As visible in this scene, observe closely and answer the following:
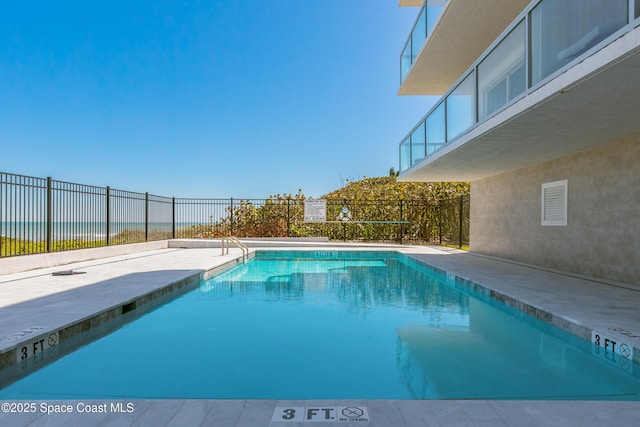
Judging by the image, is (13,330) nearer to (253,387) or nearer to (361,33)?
(253,387)

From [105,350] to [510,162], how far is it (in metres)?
9.51

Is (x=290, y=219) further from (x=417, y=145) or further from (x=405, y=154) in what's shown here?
(x=417, y=145)

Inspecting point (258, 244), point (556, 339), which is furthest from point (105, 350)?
point (258, 244)

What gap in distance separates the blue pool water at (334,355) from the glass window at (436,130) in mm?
3643

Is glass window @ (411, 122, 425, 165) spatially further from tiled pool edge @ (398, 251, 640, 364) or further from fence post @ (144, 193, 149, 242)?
fence post @ (144, 193, 149, 242)

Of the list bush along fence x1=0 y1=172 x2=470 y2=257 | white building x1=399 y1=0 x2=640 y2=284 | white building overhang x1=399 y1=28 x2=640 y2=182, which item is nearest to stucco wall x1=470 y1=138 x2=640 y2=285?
white building x1=399 y1=0 x2=640 y2=284

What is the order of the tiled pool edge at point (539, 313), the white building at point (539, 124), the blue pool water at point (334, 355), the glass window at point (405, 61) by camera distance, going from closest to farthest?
1. the blue pool water at point (334, 355)
2. the tiled pool edge at point (539, 313)
3. the white building at point (539, 124)
4. the glass window at point (405, 61)

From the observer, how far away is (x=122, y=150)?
31750 millimetres

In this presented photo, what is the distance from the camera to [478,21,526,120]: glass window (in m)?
5.62

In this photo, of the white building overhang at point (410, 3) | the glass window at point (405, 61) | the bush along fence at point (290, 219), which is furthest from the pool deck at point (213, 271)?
the white building overhang at point (410, 3)

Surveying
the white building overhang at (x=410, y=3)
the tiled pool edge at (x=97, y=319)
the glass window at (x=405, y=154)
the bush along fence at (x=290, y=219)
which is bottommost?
the tiled pool edge at (x=97, y=319)

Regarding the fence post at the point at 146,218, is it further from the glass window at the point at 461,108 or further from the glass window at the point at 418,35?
the glass window at the point at 461,108

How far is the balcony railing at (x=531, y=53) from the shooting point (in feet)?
13.5

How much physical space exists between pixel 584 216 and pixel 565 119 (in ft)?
11.6
